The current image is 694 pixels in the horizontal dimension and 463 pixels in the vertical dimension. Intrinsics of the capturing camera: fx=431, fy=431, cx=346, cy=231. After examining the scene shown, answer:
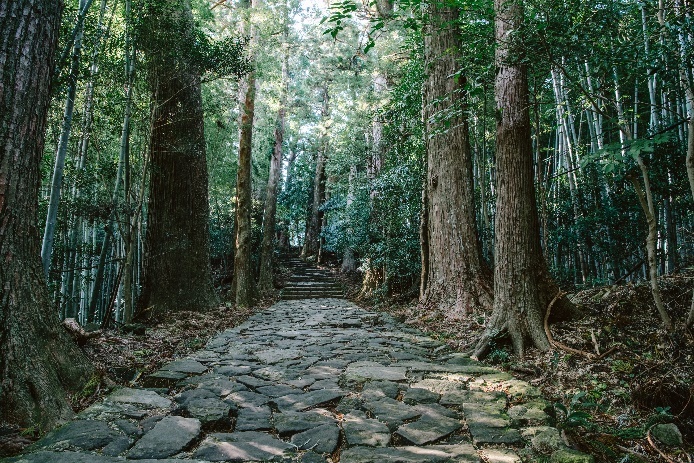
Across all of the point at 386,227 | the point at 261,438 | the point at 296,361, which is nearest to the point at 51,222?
the point at 296,361

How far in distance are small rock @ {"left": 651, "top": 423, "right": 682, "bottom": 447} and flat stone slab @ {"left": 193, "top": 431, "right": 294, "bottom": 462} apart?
193 centimetres

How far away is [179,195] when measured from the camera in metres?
7.27

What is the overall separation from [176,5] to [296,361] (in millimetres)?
5297

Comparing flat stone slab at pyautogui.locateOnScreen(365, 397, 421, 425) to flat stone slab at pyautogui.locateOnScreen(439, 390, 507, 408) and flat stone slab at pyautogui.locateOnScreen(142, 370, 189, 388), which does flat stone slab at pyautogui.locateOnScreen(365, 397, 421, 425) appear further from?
flat stone slab at pyautogui.locateOnScreen(142, 370, 189, 388)

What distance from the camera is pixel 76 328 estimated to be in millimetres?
3820

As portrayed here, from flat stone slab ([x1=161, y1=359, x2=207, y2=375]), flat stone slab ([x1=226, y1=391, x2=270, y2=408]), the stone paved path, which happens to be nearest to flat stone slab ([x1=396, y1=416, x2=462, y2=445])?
the stone paved path

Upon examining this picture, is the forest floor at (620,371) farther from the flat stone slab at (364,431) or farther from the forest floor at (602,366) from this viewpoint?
the flat stone slab at (364,431)

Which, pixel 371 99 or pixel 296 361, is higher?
pixel 371 99

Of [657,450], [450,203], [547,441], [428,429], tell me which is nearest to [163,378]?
[428,429]

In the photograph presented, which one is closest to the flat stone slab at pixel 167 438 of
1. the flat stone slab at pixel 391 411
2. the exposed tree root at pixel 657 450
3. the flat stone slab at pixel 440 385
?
the flat stone slab at pixel 391 411

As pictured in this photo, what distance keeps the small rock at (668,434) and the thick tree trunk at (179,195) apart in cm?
643

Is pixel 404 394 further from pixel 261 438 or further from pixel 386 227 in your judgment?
pixel 386 227

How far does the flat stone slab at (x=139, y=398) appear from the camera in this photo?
280 cm

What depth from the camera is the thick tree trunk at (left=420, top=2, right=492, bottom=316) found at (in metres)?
6.46
